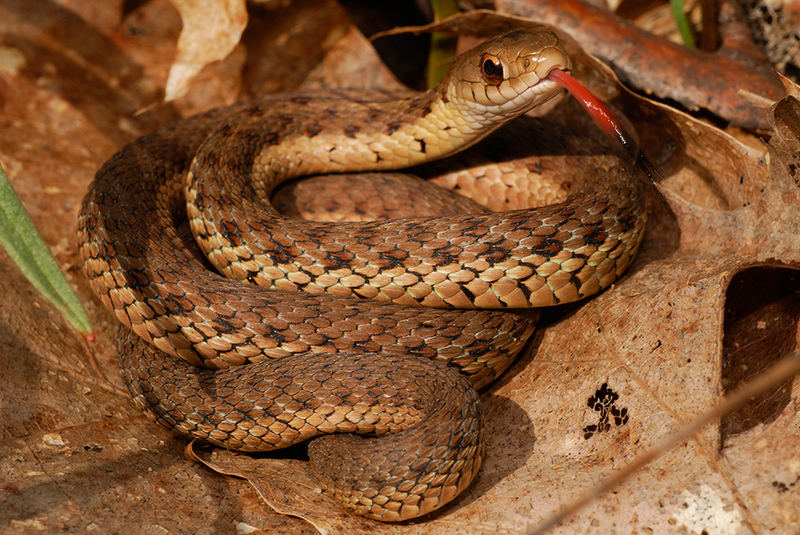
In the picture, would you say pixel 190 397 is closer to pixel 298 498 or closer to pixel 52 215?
pixel 298 498

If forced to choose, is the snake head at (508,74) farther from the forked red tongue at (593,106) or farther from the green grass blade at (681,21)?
the green grass blade at (681,21)

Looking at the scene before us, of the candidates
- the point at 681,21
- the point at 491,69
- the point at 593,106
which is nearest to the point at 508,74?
the point at 491,69

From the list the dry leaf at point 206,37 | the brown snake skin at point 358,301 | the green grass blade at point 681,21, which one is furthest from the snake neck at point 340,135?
the green grass blade at point 681,21

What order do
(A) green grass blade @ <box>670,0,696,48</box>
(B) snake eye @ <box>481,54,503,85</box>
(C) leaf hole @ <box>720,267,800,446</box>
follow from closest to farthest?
1. (C) leaf hole @ <box>720,267,800,446</box>
2. (B) snake eye @ <box>481,54,503,85</box>
3. (A) green grass blade @ <box>670,0,696,48</box>

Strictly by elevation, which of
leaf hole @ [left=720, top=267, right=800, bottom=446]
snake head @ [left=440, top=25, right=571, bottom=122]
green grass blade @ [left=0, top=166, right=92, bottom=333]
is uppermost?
green grass blade @ [left=0, top=166, right=92, bottom=333]

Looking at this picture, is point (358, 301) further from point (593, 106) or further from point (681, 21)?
point (681, 21)

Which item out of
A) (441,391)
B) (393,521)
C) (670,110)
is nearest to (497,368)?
(441,391)

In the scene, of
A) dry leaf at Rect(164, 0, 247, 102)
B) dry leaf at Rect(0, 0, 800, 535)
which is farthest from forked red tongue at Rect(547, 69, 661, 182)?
dry leaf at Rect(164, 0, 247, 102)

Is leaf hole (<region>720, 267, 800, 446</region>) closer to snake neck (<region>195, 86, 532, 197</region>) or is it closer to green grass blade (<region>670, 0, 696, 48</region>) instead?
snake neck (<region>195, 86, 532, 197</region>)
